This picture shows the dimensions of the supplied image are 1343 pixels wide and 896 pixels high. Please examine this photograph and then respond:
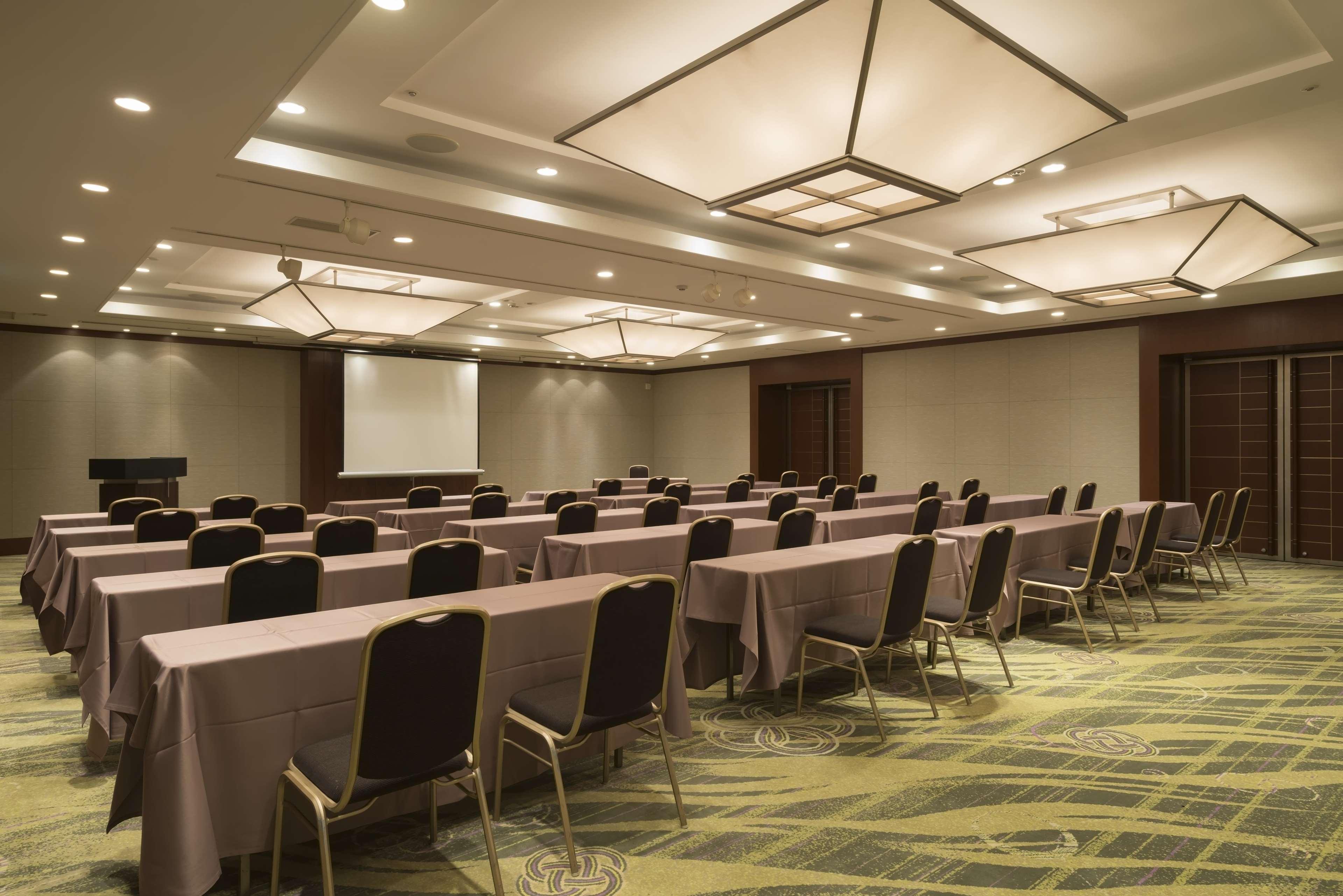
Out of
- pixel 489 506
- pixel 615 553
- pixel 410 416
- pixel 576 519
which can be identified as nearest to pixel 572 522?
pixel 576 519

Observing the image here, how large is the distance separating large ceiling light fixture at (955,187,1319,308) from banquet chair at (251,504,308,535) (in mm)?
6093

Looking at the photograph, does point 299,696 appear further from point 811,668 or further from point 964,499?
point 964,499

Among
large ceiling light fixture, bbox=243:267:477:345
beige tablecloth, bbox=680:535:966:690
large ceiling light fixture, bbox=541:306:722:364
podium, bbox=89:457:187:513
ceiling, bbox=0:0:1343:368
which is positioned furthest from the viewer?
large ceiling light fixture, bbox=541:306:722:364

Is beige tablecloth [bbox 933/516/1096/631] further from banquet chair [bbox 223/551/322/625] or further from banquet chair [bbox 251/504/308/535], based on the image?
banquet chair [bbox 251/504/308/535]

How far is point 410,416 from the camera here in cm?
1434

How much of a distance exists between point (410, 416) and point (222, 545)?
31.5 feet

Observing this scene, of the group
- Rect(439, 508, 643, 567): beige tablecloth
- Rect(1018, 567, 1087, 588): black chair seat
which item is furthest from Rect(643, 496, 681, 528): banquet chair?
Rect(1018, 567, 1087, 588): black chair seat

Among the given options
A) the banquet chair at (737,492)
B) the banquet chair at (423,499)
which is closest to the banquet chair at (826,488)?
the banquet chair at (737,492)

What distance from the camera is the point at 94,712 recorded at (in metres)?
3.63

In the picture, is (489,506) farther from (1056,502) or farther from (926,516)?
(1056,502)

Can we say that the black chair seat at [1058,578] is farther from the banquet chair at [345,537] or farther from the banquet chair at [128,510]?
the banquet chair at [128,510]

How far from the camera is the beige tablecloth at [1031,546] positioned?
5.76 metres

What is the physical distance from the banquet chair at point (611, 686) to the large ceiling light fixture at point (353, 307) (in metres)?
6.22

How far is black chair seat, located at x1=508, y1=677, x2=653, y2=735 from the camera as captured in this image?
278 centimetres
